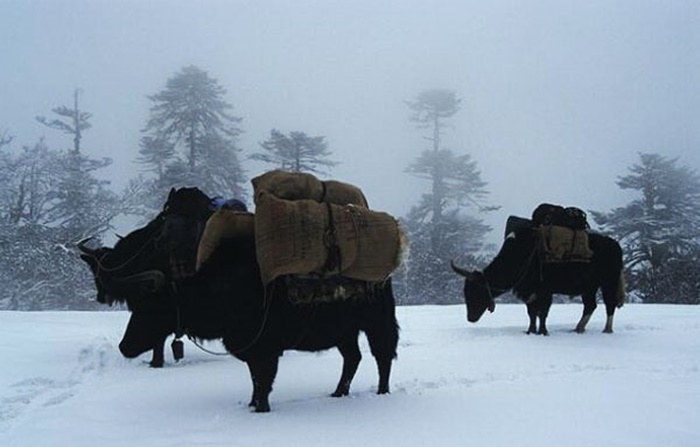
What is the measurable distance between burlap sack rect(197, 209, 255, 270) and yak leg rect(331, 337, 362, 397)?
1.38 metres

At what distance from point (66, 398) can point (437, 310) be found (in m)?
9.86

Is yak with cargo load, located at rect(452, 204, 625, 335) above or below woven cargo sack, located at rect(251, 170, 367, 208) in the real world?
below

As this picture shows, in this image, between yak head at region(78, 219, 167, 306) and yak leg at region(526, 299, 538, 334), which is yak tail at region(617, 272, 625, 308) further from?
yak head at region(78, 219, 167, 306)

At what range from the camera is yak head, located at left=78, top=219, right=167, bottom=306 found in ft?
19.3

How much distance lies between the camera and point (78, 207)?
27.8 meters

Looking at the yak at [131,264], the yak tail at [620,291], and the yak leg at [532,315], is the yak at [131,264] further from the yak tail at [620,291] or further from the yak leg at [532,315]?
the yak tail at [620,291]

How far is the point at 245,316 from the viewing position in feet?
16.4

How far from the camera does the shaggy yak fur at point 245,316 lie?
499cm

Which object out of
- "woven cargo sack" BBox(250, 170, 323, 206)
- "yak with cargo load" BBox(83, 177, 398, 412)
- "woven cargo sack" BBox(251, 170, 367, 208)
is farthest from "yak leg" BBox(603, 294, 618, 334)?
"woven cargo sack" BBox(250, 170, 323, 206)

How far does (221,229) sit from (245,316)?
757 mm

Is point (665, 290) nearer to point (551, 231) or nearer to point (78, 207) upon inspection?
point (551, 231)

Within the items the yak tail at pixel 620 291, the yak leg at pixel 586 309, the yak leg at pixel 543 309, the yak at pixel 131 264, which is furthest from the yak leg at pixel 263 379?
the yak tail at pixel 620 291

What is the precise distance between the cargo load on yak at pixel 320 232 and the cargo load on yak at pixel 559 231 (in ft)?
17.8

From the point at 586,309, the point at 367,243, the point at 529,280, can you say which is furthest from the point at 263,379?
the point at 586,309
